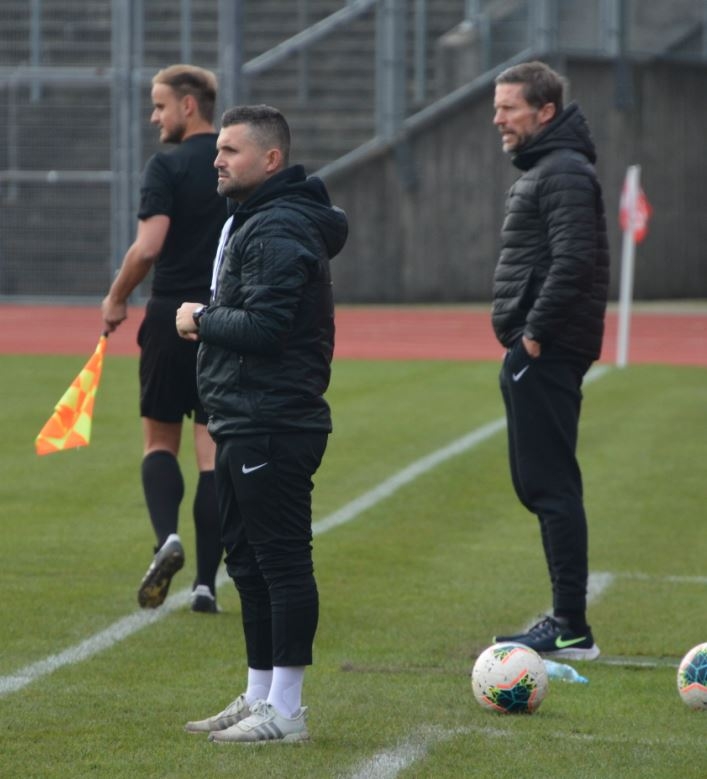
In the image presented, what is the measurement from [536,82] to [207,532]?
2235 mm

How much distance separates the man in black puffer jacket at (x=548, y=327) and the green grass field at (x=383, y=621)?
1.14 feet

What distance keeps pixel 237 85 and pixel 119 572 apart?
596 inches

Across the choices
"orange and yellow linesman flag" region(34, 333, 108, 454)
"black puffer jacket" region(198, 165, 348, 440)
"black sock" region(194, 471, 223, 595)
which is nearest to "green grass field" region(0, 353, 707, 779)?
"black sock" region(194, 471, 223, 595)

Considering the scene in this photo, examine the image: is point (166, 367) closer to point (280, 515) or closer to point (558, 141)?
point (558, 141)

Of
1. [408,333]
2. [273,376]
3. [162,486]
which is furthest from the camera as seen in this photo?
[408,333]

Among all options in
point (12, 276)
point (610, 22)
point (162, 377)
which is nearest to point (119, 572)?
point (162, 377)

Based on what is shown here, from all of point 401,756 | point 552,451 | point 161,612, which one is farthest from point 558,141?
point 401,756

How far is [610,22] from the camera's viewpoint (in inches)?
1233

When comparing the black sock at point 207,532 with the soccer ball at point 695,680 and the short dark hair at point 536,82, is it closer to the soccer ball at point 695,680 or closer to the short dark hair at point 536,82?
the short dark hair at point 536,82

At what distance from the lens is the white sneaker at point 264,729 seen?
5.12 m

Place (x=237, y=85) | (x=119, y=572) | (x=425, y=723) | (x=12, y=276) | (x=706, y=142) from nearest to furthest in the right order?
(x=425, y=723) → (x=119, y=572) → (x=237, y=85) → (x=12, y=276) → (x=706, y=142)

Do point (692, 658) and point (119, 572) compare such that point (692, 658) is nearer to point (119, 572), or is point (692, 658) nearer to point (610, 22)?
point (119, 572)

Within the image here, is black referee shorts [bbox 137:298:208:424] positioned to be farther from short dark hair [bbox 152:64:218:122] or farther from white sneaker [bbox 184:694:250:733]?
white sneaker [bbox 184:694:250:733]

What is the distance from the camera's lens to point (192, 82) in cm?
723
